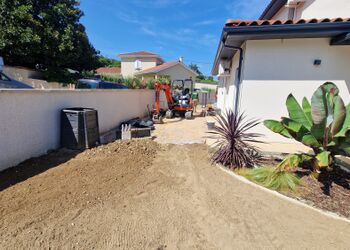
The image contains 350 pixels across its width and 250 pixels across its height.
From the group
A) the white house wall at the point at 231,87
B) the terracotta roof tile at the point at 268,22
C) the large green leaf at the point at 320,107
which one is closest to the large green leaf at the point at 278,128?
the large green leaf at the point at 320,107

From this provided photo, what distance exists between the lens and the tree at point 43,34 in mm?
11516

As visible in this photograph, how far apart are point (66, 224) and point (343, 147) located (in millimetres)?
4696

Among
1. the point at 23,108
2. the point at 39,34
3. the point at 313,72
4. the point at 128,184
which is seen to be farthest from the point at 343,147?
the point at 39,34

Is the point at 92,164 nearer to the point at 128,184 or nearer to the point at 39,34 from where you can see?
the point at 128,184

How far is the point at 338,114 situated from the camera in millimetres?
3439

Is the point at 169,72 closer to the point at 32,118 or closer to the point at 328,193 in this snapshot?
the point at 32,118

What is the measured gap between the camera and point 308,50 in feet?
17.9

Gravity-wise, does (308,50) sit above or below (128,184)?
above

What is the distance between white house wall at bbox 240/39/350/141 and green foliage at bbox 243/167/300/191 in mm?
2284

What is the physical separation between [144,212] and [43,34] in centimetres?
1420

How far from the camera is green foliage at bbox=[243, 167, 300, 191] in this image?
3793 mm

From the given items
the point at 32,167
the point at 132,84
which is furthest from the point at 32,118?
the point at 132,84

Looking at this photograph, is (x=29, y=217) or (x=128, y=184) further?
(x=128, y=184)

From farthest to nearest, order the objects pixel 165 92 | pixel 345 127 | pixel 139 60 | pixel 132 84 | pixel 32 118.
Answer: pixel 139 60
pixel 132 84
pixel 165 92
pixel 32 118
pixel 345 127
